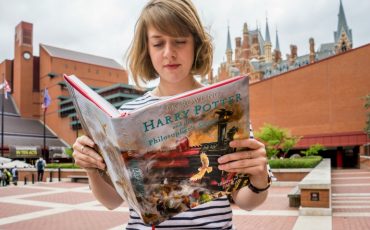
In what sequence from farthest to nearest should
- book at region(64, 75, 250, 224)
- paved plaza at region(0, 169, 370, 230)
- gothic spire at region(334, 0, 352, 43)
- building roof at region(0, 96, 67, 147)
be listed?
gothic spire at region(334, 0, 352, 43), building roof at region(0, 96, 67, 147), paved plaza at region(0, 169, 370, 230), book at region(64, 75, 250, 224)

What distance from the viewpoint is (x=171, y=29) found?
1435 millimetres

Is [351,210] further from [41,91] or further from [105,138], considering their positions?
[41,91]

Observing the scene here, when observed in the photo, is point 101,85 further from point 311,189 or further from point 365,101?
point 311,189

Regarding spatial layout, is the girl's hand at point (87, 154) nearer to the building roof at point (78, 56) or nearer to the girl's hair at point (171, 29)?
the girl's hair at point (171, 29)

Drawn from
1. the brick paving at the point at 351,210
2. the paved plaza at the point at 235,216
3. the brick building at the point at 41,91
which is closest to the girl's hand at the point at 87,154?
the paved plaza at the point at 235,216

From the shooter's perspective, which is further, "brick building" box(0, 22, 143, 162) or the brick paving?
"brick building" box(0, 22, 143, 162)

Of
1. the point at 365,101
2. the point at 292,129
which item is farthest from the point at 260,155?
the point at 292,129

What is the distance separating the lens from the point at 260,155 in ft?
4.24

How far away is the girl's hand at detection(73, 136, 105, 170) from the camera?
137 centimetres

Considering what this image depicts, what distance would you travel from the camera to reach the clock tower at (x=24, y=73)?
56594mm

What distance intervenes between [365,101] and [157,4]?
105 feet

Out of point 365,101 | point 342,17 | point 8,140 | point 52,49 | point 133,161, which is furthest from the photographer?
point 342,17

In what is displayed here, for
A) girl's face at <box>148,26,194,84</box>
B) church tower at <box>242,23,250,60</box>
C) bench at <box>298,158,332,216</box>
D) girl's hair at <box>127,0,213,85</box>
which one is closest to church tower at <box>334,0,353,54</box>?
church tower at <box>242,23,250,60</box>

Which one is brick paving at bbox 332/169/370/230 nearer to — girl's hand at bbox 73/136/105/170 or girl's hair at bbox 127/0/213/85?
girl's hair at bbox 127/0/213/85
